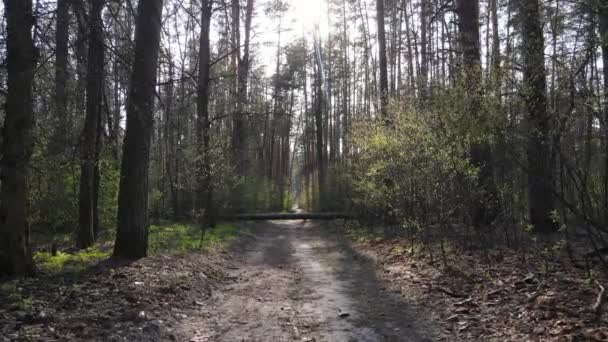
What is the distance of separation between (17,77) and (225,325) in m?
4.12

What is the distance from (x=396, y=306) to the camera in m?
6.52

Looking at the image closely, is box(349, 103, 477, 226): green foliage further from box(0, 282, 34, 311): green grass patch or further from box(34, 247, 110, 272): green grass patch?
box(0, 282, 34, 311): green grass patch

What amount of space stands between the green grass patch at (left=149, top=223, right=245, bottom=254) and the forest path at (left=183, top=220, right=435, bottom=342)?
53.2 inches

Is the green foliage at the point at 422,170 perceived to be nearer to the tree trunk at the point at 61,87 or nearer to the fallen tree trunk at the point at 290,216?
the tree trunk at the point at 61,87

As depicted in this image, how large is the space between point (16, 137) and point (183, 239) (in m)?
6.47

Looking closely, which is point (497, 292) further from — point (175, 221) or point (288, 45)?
point (288, 45)

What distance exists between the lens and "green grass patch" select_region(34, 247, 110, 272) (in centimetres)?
749

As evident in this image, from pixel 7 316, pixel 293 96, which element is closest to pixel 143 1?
pixel 7 316

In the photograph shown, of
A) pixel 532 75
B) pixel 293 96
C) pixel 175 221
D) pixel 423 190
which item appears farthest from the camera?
pixel 293 96

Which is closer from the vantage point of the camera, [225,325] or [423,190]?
[225,325]

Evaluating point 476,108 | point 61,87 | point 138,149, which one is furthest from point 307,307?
point 61,87

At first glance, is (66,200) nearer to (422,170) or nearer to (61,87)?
(61,87)

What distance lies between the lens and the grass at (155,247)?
7.75m

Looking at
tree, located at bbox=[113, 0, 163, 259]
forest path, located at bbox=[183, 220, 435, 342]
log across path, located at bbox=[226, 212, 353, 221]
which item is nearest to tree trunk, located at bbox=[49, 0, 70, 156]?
tree, located at bbox=[113, 0, 163, 259]
